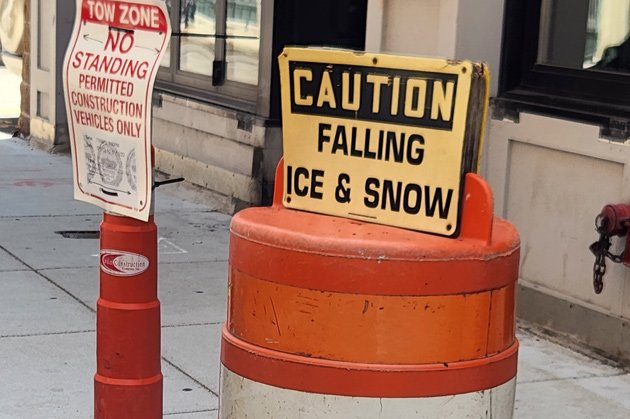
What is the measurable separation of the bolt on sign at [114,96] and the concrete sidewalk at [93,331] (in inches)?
54.8

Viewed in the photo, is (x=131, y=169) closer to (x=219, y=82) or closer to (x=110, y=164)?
(x=110, y=164)

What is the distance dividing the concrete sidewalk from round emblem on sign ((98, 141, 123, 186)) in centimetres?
140

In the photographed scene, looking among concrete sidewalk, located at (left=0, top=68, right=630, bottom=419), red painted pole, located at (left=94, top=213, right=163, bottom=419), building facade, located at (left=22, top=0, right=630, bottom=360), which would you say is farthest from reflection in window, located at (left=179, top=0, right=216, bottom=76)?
red painted pole, located at (left=94, top=213, right=163, bottom=419)

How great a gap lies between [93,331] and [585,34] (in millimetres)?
2985

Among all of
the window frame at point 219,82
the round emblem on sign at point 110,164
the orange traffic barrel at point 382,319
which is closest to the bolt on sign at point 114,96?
the round emblem on sign at point 110,164

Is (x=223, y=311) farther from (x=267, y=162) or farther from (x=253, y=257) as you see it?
(x=253, y=257)

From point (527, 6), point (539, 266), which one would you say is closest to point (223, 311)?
point (539, 266)

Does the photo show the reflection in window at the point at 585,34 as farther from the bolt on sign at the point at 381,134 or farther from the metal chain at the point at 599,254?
the bolt on sign at the point at 381,134

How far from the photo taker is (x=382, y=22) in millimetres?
7293

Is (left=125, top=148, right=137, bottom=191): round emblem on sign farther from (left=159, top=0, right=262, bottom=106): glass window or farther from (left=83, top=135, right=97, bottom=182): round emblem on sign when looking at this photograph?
(left=159, top=0, right=262, bottom=106): glass window

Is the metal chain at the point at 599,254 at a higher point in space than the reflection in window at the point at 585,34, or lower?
lower

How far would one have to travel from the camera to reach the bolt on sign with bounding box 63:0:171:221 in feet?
12.8

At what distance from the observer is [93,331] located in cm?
633

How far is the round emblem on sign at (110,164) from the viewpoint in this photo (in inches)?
159
